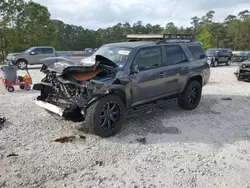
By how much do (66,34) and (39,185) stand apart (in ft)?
196

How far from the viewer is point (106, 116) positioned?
513 cm

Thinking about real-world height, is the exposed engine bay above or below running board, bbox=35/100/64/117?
above

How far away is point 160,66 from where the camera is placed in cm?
623

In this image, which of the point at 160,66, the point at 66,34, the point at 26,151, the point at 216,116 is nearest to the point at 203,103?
the point at 216,116

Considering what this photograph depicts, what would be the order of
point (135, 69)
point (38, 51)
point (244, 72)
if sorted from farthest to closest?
1. point (38, 51)
2. point (244, 72)
3. point (135, 69)

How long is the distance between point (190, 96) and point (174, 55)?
124 centimetres

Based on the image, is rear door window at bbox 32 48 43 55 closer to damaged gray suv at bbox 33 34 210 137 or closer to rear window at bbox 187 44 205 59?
damaged gray suv at bbox 33 34 210 137

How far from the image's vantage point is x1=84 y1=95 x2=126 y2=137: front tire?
4.93 metres

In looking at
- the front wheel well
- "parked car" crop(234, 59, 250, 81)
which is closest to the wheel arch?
the front wheel well

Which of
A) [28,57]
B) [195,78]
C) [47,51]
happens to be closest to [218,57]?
[47,51]

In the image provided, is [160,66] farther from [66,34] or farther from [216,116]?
[66,34]

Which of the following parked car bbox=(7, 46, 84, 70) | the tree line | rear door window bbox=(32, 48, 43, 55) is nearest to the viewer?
parked car bbox=(7, 46, 84, 70)

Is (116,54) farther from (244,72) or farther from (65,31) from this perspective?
(65,31)

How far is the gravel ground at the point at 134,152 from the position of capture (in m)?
Answer: 3.74
